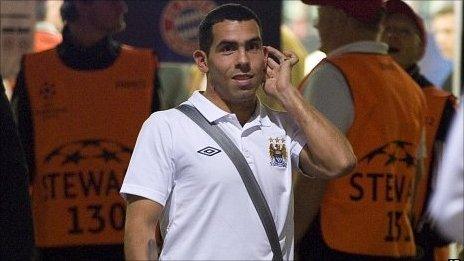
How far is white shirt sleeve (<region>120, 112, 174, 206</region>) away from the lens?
4215 millimetres

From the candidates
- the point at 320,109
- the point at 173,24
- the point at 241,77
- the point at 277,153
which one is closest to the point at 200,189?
the point at 277,153

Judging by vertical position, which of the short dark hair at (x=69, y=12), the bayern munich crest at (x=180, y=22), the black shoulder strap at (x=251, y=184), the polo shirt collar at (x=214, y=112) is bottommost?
the bayern munich crest at (x=180, y=22)

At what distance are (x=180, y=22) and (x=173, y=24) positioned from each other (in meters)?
0.03

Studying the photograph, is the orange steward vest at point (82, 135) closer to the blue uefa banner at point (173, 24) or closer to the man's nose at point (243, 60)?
the blue uefa banner at point (173, 24)

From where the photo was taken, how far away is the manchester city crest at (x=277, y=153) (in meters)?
4.33

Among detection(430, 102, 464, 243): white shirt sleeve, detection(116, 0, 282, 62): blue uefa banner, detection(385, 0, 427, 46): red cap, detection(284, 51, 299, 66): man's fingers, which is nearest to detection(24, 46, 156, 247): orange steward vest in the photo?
detection(116, 0, 282, 62): blue uefa banner

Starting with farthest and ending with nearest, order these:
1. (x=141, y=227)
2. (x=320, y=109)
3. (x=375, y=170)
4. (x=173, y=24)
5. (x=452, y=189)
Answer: (x=173, y=24) → (x=375, y=170) → (x=320, y=109) → (x=141, y=227) → (x=452, y=189)

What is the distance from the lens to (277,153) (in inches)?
171

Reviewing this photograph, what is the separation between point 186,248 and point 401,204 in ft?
5.83

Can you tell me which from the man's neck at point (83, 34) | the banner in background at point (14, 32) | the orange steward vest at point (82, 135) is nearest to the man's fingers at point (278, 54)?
the orange steward vest at point (82, 135)

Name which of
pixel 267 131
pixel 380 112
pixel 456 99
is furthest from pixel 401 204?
pixel 267 131

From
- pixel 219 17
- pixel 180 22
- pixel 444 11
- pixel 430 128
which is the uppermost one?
pixel 219 17

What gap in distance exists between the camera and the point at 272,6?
649 cm

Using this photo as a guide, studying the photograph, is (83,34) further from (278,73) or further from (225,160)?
(225,160)
